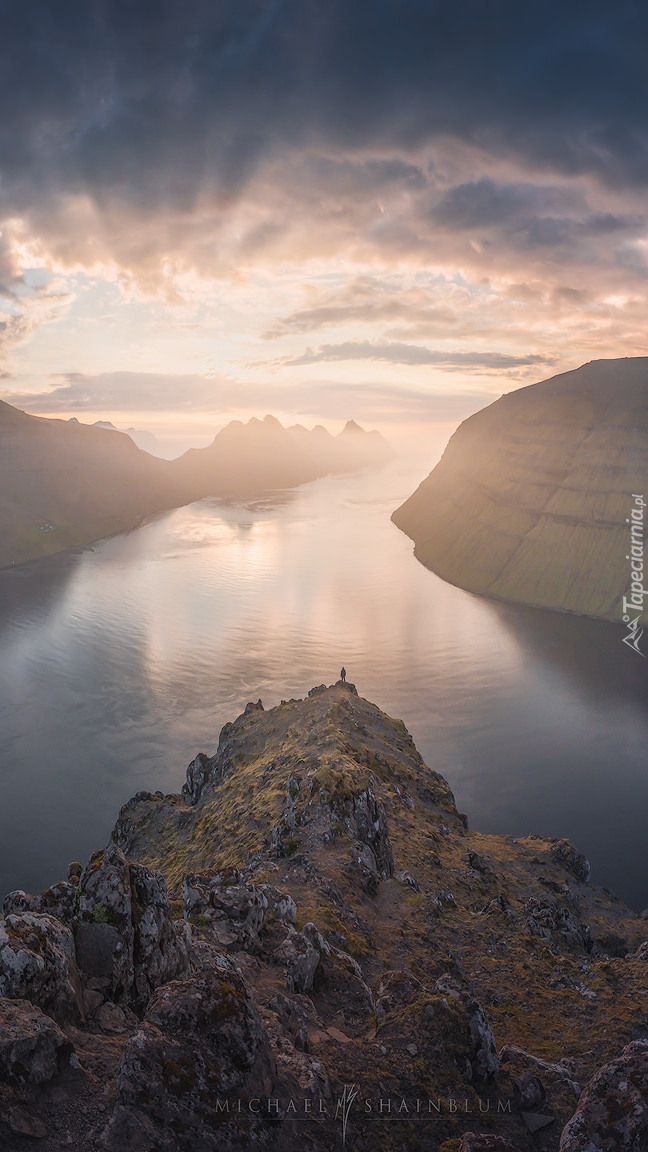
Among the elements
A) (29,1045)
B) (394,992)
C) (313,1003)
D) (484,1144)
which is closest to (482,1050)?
(394,992)

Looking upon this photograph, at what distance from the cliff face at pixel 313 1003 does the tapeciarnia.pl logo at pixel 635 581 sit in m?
110

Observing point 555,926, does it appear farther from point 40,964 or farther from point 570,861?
point 40,964

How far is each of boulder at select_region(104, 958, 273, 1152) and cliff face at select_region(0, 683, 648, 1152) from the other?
0.13ft

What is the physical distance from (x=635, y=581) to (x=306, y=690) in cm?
9889

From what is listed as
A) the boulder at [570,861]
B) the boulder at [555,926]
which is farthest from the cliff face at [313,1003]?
the boulder at [570,861]

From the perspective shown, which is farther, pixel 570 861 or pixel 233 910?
pixel 570 861

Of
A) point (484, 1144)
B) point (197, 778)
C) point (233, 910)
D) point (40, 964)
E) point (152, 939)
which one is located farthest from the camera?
point (197, 778)

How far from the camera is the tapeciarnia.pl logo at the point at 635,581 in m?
145

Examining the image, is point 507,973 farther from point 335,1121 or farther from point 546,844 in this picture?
point 546,844

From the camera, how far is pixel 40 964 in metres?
15.6

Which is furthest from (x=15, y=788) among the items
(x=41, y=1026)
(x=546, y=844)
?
(x=41, y=1026)

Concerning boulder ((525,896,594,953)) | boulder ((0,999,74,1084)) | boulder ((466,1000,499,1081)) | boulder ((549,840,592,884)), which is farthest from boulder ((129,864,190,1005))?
boulder ((549,840,592,884))

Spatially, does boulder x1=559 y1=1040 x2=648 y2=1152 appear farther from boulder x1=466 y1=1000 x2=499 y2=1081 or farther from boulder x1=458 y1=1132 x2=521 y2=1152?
boulder x1=466 y1=1000 x2=499 y2=1081

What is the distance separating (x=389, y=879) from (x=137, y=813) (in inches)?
1312
